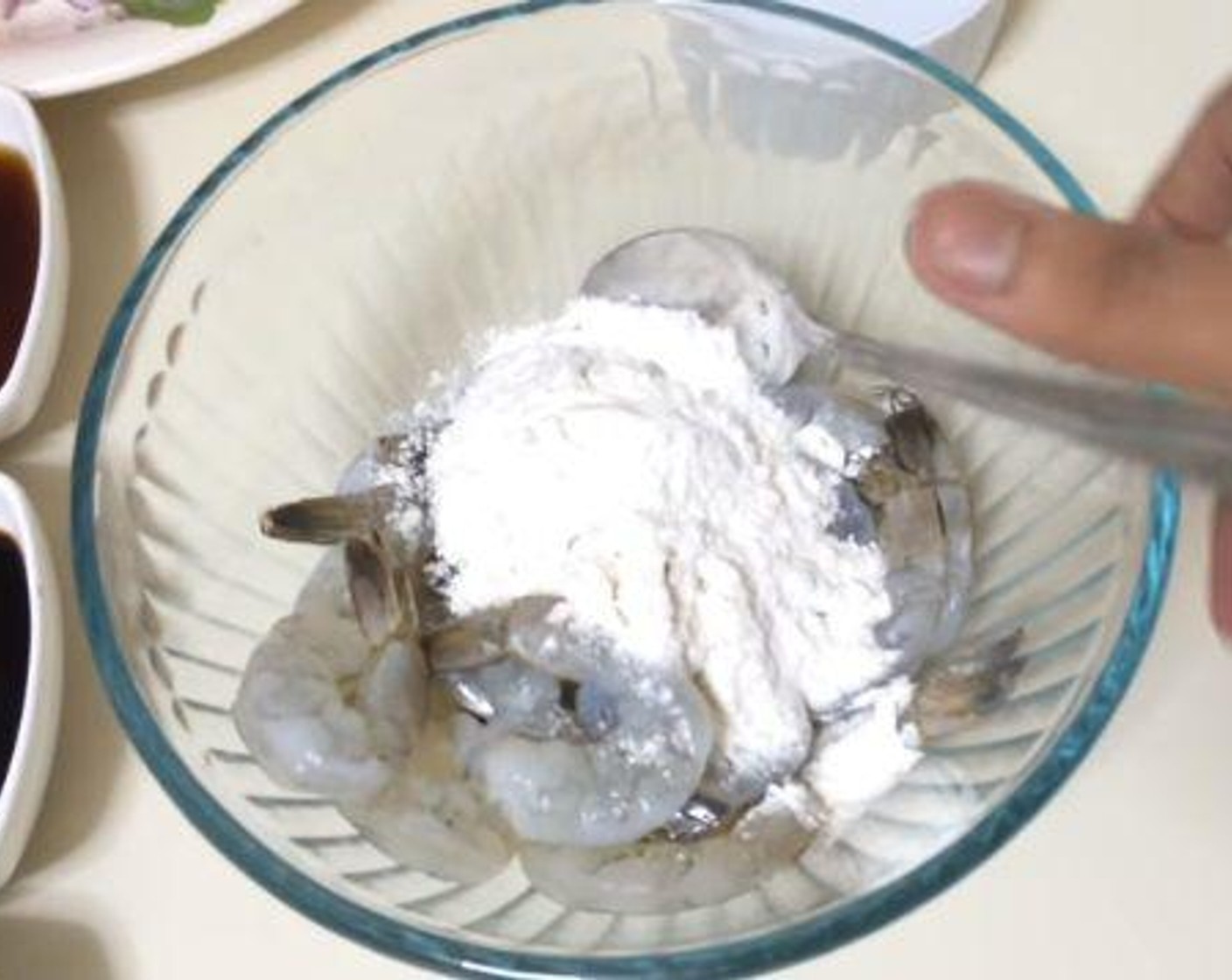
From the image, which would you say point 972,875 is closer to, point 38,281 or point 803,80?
point 803,80

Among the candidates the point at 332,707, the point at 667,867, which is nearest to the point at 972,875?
the point at 667,867

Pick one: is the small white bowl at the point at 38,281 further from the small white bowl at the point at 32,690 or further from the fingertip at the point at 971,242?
the fingertip at the point at 971,242

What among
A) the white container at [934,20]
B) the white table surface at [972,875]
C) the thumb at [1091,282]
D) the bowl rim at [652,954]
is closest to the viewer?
the thumb at [1091,282]

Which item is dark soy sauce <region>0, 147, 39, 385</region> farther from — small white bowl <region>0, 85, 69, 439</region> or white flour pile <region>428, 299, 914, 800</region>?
white flour pile <region>428, 299, 914, 800</region>

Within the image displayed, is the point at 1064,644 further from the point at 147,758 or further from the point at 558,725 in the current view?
the point at 147,758

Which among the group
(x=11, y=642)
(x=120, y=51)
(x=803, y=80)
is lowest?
(x=11, y=642)

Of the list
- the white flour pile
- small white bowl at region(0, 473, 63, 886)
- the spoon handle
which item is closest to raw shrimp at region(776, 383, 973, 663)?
the white flour pile

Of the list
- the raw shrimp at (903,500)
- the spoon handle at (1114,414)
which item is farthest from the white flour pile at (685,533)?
the spoon handle at (1114,414)
